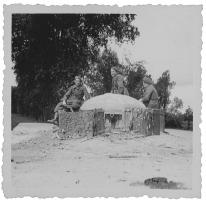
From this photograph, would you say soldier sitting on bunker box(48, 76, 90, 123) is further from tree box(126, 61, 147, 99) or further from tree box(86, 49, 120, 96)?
tree box(126, 61, 147, 99)

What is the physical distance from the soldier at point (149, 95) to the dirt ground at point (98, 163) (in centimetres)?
52

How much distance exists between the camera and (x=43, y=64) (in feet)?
29.5

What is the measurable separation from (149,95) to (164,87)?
29 centimetres

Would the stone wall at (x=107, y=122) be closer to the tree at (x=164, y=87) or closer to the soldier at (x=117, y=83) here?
the tree at (x=164, y=87)

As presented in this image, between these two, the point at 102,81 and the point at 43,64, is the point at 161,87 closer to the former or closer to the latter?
the point at 102,81

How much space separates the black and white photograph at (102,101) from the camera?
8609 mm

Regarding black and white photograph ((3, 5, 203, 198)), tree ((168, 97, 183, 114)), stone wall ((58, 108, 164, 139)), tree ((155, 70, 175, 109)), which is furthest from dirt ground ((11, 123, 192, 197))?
tree ((155, 70, 175, 109))

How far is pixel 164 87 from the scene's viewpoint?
345 inches

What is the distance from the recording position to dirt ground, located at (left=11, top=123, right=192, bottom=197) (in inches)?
338

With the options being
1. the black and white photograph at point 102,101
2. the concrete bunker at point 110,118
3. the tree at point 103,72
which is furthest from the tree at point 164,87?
the tree at point 103,72

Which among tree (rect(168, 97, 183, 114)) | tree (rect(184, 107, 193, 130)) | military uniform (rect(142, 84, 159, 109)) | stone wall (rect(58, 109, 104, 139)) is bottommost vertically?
stone wall (rect(58, 109, 104, 139))

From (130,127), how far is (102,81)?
34.0 inches

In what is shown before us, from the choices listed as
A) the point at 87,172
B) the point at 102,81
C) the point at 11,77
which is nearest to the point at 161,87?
the point at 102,81

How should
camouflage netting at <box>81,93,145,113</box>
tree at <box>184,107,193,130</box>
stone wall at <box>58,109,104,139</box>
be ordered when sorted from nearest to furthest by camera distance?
tree at <box>184,107,193,130</box>, camouflage netting at <box>81,93,145,113</box>, stone wall at <box>58,109,104,139</box>
